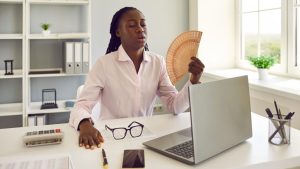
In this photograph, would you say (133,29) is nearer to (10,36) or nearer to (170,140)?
(170,140)

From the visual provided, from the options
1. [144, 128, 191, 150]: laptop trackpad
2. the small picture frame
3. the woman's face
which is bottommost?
[144, 128, 191, 150]: laptop trackpad

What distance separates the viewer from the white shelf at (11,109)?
9.21ft

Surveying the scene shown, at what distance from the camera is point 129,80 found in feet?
5.63

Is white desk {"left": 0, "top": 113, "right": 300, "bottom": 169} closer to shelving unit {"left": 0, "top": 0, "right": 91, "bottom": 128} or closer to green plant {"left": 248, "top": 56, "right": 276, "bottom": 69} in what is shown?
green plant {"left": 248, "top": 56, "right": 276, "bottom": 69}

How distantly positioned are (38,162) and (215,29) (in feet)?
8.85

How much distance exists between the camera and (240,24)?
3.31m

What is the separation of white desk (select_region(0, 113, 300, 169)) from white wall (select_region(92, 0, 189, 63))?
77.2 inches

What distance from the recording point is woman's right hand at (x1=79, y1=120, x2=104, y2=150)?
3.88 feet

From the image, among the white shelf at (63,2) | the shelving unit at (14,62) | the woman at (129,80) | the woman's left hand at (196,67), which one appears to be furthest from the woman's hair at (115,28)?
the shelving unit at (14,62)

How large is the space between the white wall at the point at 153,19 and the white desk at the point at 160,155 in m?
1.96

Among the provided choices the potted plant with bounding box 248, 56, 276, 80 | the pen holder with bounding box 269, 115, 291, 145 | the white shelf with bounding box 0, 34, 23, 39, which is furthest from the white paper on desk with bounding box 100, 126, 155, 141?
the white shelf with bounding box 0, 34, 23, 39

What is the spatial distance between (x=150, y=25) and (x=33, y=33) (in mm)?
1196

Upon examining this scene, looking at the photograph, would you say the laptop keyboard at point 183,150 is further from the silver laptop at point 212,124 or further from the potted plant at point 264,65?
the potted plant at point 264,65

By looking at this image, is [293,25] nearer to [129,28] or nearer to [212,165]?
[129,28]
